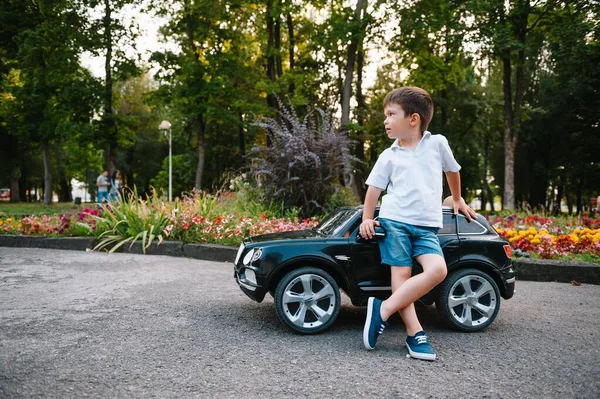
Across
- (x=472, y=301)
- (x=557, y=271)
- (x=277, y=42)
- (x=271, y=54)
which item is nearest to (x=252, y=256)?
(x=472, y=301)

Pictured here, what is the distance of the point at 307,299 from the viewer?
4.27 metres

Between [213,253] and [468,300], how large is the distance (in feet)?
17.2

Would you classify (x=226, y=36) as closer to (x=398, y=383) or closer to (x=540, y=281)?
(x=540, y=281)

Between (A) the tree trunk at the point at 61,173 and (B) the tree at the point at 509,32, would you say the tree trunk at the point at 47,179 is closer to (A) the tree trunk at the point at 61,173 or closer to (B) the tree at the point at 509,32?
(A) the tree trunk at the point at 61,173

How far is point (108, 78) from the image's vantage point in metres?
25.7

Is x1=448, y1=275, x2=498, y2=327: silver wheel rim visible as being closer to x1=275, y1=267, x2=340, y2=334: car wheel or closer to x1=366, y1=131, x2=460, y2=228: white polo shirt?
x1=366, y1=131, x2=460, y2=228: white polo shirt

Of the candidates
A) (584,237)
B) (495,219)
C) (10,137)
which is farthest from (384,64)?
(10,137)

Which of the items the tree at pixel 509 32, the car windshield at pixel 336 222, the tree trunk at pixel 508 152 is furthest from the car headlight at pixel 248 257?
the tree trunk at pixel 508 152

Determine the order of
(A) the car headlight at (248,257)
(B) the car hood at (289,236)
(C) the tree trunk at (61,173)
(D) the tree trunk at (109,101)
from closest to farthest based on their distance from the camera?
(A) the car headlight at (248,257) < (B) the car hood at (289,236) < (D) the tree trunk at (109,101) < (C) the tree trunk at (61,173)

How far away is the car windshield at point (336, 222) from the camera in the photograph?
15.2 ft

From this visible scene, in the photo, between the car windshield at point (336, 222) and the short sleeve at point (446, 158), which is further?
the car windshield at point (336, 222)

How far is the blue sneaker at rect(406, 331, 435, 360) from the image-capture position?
361 centimetres

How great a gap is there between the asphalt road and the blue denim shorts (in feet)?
2.45

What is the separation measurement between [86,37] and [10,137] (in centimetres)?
2320
